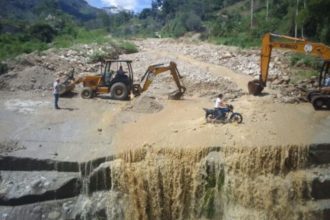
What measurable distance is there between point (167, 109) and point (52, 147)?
5612 millimetres

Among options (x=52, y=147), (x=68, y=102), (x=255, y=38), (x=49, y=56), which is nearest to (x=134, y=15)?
(x=255, y=38)

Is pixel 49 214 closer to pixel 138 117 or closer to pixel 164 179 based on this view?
pixel 164 179

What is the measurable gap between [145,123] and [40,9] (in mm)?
62992

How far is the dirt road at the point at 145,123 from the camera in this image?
15094mm

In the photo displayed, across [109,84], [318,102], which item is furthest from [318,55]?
[109,84]

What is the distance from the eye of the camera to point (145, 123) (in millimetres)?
17359

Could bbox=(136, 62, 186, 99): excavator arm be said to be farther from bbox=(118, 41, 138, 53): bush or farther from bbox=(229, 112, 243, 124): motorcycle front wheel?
bbox=(118, 41, 138, 53): bush

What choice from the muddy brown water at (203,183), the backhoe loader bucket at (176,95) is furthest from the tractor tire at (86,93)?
the muddy brown water at (203,183)

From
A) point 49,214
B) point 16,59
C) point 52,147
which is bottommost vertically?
point 49,214

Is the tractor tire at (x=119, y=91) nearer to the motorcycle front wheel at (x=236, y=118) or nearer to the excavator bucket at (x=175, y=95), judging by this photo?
the excavator bucket at (x=175, y=95)

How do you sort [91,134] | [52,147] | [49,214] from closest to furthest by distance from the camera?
[49,214] → [52,147] → [91,134]

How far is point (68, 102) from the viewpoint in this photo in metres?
20.6

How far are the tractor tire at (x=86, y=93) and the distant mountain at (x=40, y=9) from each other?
45041 millimetres

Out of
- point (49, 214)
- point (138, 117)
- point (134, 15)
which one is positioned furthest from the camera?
point (134, 15)
